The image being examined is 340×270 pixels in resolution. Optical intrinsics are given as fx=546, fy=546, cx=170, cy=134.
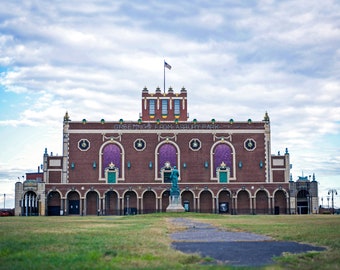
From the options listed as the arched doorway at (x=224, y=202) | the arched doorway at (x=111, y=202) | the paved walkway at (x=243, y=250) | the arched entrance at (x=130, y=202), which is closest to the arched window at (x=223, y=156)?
the arched doorway at (x=224, y=202)

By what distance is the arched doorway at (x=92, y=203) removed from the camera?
82938 millimetres

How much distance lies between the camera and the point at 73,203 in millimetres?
82562

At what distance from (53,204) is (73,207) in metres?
3.19

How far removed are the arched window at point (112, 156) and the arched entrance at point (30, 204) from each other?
11.1m

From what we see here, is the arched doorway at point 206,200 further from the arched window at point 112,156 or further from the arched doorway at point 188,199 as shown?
the arched window at point 112,156

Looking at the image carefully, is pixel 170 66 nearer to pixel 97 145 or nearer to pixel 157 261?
pixel 97 145

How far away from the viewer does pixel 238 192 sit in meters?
84.0

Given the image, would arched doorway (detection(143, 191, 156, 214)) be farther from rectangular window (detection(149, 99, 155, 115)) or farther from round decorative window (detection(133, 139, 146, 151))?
rectangular window (detection(149, 99, 155, 115))

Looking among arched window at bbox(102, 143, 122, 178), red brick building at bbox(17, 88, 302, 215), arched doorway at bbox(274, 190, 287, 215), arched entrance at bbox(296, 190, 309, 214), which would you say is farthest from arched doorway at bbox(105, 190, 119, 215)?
arched entrance at bbox(296, 190, 309, 214)

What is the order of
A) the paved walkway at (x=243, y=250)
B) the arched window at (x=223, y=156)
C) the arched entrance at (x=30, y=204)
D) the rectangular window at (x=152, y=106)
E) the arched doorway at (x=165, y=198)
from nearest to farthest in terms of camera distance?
the paved walkway at (x=243, y=250) < the arched entrance at (x=30, y=204) < the arched doorway at (x=165, y=198) < the arched window at (x=223, y=156) < the rectangular window at (x=152, y=106)

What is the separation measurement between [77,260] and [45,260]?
81cm

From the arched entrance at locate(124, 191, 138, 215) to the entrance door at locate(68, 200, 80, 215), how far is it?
723 centimetres

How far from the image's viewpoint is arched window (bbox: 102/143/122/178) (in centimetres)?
8656

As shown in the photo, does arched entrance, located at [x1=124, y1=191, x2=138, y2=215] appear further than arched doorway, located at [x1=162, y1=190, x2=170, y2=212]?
No
